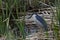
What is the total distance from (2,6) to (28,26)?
16.6 inches

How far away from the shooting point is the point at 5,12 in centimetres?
287

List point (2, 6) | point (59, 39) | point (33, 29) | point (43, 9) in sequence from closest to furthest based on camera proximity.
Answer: point (59, 39)
point (33, 29)
point (2, 6)
point (43, 9)

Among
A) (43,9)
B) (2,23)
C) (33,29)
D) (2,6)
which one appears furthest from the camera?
(43,9)

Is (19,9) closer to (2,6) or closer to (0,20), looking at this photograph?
(2,6)

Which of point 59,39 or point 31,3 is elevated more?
point 31,3

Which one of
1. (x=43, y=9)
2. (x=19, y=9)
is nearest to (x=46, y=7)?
(x=43, y=9)

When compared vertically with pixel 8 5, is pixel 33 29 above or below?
below

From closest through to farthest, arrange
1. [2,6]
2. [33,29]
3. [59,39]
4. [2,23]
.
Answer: [59,39] < [2,23] < [33,29] < [2,6]

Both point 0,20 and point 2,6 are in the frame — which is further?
point 2,6

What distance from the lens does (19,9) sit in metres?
2.99

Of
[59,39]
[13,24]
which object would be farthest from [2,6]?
[59,39]

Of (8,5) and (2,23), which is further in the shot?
(8,5)

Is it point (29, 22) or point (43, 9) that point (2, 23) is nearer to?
point (29, 22)

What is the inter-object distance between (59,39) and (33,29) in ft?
1.79
